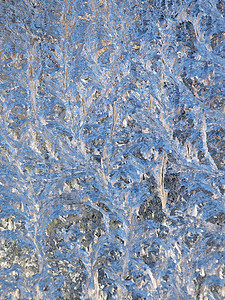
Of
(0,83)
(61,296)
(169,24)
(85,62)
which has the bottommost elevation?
(61,296)

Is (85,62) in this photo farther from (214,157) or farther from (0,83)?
(214,157)

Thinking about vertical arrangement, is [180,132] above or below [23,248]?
above

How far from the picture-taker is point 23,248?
2.79ft

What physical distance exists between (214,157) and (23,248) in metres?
0.56

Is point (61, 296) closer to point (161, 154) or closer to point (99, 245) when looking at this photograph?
point (99, 245)

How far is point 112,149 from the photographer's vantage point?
2.95 feet

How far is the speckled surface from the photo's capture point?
2.82 ft

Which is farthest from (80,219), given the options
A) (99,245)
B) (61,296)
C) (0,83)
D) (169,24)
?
(169,24)

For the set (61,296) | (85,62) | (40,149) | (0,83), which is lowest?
(61,296)

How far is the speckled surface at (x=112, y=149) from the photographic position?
860 millimetres

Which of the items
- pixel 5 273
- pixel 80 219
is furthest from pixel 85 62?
pixel 5 273

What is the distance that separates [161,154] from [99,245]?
11.5 inches

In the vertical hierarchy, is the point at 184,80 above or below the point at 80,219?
above

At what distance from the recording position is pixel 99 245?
0.87 metres
